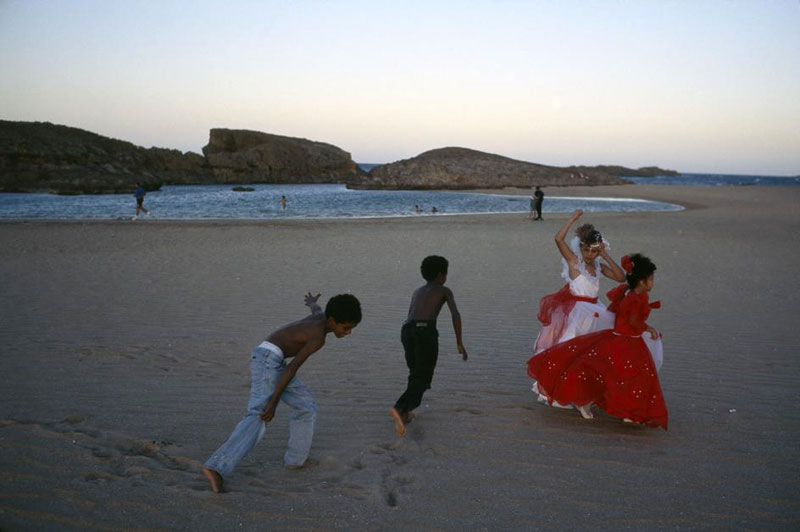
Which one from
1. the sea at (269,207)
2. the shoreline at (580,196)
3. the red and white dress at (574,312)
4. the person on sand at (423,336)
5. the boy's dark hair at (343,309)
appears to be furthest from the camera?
the sea at (269,207)

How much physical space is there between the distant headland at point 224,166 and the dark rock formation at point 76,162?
4.1 inches

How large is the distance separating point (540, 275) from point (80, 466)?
374 inches

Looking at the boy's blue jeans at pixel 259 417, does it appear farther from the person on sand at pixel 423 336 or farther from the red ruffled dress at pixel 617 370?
the red ruffled dress at pixel 617 370

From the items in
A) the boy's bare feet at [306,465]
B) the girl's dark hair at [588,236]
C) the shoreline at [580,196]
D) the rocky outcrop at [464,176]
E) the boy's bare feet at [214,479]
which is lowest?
the boy's bare feet at [306,465]

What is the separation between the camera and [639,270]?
4.48 meters

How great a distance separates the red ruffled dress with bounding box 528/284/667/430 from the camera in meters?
4.34

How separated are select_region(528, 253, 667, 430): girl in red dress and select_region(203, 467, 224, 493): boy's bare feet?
256 centimetres

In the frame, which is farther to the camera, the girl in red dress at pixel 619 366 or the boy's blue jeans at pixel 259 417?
the girl in red dress at pixel 619 366

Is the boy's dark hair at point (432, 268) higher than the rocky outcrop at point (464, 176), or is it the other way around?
the rocky outcrop at point (464, 176)

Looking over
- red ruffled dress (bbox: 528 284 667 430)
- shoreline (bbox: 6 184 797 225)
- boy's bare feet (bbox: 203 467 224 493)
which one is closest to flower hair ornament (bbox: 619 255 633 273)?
red ruffled dress (bbox: 528 284 667 430)

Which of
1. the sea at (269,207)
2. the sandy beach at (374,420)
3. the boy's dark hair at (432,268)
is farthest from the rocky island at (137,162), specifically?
A: the boy's dark hair at (432,268)

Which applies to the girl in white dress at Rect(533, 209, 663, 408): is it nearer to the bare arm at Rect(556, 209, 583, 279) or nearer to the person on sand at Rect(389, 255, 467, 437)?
the bare arm at Rect(556, 209, 583, 279)

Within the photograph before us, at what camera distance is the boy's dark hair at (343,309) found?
11.7 ft

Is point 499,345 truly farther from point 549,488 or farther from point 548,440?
point 549,488
